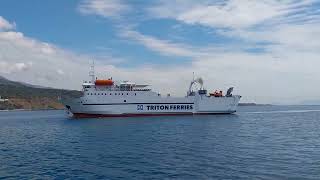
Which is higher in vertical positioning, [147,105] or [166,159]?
[147,105]

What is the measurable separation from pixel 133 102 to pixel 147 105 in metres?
3.70

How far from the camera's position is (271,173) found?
2348 centimetres

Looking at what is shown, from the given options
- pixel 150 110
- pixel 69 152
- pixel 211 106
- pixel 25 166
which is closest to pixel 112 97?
pixel 150 110

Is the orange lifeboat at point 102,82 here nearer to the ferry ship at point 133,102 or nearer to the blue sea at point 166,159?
the ferry ship at point 133,102

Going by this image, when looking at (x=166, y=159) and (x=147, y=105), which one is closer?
(x=166, y=159)

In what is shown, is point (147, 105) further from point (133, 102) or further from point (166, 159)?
point (166, 159)

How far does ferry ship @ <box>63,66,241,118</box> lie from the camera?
89.3 metres

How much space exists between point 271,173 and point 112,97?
69.2 metres

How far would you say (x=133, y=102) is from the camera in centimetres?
9250

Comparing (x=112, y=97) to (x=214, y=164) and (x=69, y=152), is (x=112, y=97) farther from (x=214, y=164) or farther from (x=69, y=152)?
(x=214, y=164)


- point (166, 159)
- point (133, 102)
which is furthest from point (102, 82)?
point (166, 159)

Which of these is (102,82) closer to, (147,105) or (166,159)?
(147,105)

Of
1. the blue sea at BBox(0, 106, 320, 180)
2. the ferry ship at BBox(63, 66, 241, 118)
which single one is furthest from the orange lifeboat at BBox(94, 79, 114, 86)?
the blue sea at BBox(0, 106, 320, 180)

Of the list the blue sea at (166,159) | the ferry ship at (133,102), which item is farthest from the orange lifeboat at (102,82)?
the blue sea at (166,159)
